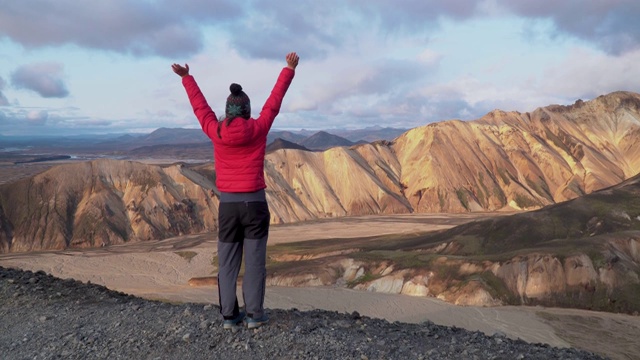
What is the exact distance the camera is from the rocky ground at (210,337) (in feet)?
24.0

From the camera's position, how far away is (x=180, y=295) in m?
45.7

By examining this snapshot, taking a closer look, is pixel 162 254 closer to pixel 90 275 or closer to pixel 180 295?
pixel 90 275

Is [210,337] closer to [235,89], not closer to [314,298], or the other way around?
[235,89]

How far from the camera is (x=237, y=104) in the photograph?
7.84 m

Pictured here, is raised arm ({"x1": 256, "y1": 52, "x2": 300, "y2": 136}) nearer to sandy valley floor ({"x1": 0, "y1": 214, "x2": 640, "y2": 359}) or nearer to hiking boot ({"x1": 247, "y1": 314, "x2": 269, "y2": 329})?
hiking boot ({"x1": 247, "y1": 314, "x2": 269, "y2": 329})

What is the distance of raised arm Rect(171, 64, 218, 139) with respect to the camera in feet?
25.8

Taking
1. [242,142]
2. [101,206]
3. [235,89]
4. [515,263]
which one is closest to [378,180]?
[101,206]

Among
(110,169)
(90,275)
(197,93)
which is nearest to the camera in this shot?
(197,93)

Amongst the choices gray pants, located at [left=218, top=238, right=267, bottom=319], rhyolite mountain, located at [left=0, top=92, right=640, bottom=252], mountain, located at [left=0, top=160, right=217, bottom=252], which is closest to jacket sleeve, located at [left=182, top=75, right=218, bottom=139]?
gray pants, located at [left=218, top=238, right=267, bottom=319]

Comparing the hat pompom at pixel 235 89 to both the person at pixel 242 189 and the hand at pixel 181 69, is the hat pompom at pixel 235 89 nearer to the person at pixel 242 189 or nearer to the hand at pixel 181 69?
the person at pixel 242 189

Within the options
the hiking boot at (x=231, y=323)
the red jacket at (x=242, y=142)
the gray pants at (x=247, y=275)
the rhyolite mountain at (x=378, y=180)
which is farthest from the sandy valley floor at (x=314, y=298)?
the red jacket at (x=242, y=142)

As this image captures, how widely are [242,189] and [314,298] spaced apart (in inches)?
1684

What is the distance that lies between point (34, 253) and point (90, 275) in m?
20.1

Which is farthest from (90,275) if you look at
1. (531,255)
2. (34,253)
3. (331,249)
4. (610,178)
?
(610,178)
